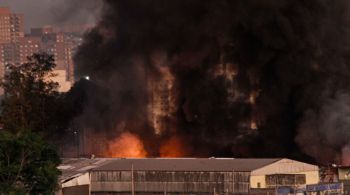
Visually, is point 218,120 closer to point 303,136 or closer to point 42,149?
point 303,136

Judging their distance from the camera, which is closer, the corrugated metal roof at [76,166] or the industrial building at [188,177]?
the industrial building at [188,177]

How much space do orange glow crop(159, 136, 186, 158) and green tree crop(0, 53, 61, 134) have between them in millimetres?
7879

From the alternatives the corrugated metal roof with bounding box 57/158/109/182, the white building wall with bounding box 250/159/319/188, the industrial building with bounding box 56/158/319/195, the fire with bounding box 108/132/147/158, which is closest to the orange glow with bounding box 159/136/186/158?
the fire with bounding box 108/132/147/158

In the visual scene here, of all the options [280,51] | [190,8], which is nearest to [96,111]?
[190,8]

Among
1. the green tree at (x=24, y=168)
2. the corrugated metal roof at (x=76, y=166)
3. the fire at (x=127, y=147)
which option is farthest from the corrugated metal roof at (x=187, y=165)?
the fire at (x=127, y=147)

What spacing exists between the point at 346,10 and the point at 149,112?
49.6 feet

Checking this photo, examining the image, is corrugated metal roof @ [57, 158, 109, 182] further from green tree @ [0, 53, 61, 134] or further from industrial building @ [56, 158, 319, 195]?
green tree @ [0, 53, 61, 134]

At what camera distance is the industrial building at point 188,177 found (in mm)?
56531

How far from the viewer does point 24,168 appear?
157 ft

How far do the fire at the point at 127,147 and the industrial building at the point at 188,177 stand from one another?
17658 millimetres

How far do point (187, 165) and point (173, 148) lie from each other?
1995cm

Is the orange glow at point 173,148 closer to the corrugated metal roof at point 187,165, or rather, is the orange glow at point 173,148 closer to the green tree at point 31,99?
the green tree at point 31,99

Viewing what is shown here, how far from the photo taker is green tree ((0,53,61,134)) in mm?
78812

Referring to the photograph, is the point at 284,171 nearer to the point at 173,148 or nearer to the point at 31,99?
the point at 173,148
